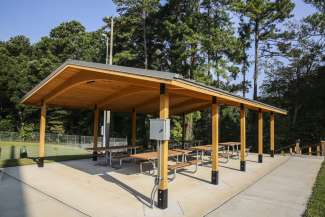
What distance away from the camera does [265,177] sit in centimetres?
934

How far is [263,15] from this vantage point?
23.6m

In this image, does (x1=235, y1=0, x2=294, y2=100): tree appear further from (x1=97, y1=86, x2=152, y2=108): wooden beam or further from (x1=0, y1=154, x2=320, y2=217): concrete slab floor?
(x1=0, y1=154, x2=320, y2=217): concrete slab floor

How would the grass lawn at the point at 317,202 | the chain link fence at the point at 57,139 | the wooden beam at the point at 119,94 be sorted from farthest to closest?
the chain link fence at the point at 57,139 < the wooden beam at the point at 119,94 < the grass lawn at the point at 317,202

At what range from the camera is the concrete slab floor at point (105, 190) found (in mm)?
5620

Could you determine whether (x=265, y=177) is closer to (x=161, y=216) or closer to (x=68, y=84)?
(x=161, y=216)

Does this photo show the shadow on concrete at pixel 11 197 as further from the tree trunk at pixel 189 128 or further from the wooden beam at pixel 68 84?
the tree trunk at pixel 189 128

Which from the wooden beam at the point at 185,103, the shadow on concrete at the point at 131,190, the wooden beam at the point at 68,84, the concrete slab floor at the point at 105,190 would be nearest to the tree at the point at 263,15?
the wooden beam at the point at 185,103

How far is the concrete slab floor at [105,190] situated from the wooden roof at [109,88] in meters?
2.42

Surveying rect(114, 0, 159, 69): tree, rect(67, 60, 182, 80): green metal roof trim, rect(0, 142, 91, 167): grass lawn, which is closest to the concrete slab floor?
rect(0, 142, 91, 167): grass lawn

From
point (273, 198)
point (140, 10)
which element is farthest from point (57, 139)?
point (273, 198)

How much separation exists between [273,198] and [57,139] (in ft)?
79.6

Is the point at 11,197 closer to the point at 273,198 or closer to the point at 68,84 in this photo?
the point at 68,84

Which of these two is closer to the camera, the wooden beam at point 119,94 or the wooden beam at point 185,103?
the wooden beam at point 119,94

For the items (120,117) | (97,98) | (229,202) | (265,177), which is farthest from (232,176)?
(120,117)
